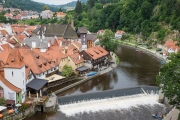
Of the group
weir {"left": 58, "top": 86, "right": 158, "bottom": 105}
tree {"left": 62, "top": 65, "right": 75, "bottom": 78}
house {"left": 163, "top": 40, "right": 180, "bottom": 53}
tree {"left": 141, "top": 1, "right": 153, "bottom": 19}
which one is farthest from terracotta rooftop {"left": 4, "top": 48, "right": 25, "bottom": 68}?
tree {"left": 141, "top": 1, "right": 153, "bottom": 19}

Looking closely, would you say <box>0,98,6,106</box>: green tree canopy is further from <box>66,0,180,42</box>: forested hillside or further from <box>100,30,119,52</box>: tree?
<box>66,0,180,42</box>: forested hillside

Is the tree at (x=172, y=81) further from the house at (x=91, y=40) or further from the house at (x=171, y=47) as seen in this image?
the house at (x=171, y=47)

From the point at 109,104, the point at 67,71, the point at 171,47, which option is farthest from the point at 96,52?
the point at 171,47

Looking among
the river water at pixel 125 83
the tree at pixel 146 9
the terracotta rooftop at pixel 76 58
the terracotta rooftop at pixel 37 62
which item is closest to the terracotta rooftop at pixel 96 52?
the terracotta rooftop at pixel 76 58

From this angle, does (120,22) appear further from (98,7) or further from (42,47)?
(42,47)

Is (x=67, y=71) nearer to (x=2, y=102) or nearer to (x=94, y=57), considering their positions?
(x=94, y=57)

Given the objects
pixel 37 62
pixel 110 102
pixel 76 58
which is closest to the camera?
pixel 110 102

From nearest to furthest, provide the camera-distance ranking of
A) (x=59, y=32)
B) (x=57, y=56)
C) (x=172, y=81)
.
→ (x=172, y=81) → (x=57, y=56) → (x=59, y=32)
